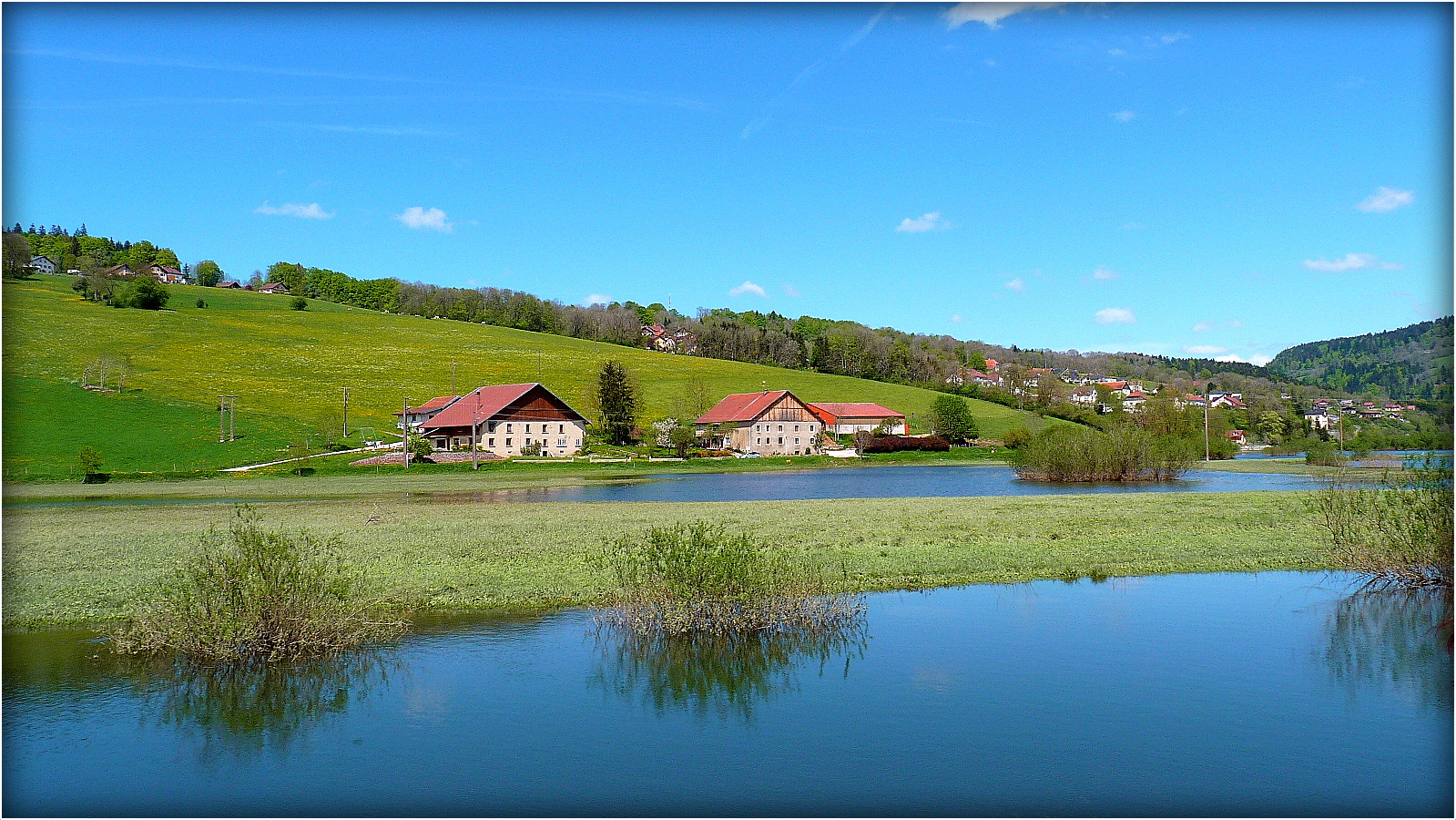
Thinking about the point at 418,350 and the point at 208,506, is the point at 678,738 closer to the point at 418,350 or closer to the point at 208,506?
the point at 208,506

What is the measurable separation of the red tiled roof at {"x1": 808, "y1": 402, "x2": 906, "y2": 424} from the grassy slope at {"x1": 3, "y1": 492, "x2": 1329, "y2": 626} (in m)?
77.1

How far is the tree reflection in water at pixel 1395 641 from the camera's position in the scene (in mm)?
13664

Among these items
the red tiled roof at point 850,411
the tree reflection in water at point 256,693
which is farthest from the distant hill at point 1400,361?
the red tiled roof at point 850,411

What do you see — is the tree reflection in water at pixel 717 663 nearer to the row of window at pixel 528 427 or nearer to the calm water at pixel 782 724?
the calm water at pixel 782 724

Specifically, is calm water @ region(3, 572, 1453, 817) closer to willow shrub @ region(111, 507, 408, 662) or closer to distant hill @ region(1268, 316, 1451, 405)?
willow shrub @ region(111, 507, 408, 662)

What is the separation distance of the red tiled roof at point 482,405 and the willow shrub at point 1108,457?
47.4 metres

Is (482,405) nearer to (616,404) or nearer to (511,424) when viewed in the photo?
(511,424)

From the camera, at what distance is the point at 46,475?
57.7 m

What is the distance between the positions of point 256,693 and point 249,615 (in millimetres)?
1371

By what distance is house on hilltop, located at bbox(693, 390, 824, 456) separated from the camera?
10531 cm

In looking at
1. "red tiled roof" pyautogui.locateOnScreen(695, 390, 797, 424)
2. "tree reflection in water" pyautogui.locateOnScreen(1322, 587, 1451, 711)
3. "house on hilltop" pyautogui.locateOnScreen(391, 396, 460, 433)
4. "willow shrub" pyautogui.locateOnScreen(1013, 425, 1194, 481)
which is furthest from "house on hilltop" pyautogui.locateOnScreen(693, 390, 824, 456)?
"tree reflection in water" pyautogui.locateOnScreen(1322, 587, 1451, 711)

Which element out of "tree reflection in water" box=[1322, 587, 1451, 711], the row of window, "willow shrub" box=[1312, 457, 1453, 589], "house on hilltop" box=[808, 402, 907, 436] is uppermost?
"house on hilltop" box=[808, 402, 907, 436]

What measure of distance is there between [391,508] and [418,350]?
312 ft

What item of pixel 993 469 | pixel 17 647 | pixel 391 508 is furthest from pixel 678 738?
pixel 993 469
